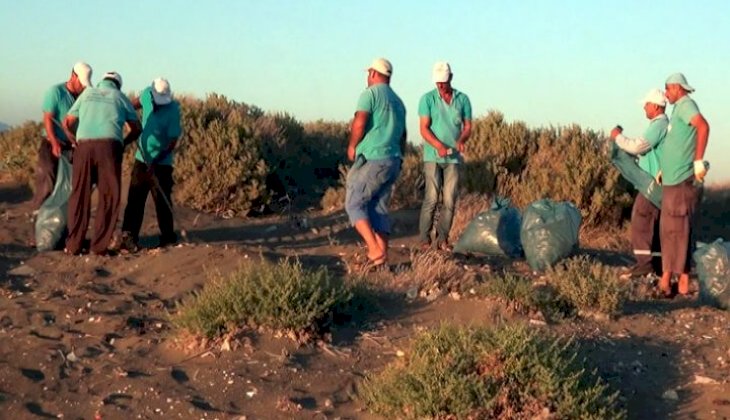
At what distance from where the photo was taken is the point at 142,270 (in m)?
9.58

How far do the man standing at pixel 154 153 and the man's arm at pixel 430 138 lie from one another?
98.0 inches

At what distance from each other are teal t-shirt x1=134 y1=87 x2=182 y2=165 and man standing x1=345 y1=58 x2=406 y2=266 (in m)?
2.27

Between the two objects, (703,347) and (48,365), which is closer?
(48,365)

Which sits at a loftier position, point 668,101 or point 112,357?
point 668,101

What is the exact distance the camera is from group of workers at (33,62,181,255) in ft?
34.1

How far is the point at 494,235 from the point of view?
11.3 metres

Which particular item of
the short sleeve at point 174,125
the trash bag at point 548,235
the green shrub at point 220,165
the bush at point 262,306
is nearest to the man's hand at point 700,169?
the trash bag at point 548,235

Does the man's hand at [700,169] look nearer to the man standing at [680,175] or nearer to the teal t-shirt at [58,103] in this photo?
the man standing at [680,175]

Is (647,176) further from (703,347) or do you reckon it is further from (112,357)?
(112,357)

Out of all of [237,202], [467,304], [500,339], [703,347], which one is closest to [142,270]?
[467,304]

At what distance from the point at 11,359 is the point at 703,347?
474 cm

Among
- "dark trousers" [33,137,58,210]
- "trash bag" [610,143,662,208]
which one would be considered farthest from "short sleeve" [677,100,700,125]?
"dark trousers" [33,137,58,210]

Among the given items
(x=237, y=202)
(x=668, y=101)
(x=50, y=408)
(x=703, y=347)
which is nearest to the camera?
(x=50, y=408)

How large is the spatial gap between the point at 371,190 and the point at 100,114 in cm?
273
